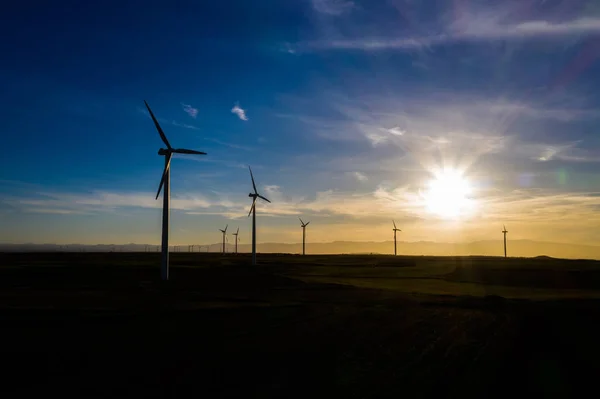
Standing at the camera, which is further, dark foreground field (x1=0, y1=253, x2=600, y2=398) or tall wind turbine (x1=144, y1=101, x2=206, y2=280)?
tall wind turbine (x1=144, y1=101, x2=206, y2=280)

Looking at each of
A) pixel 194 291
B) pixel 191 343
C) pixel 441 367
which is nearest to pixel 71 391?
pixel 191 343

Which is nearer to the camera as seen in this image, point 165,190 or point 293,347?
point 293,347

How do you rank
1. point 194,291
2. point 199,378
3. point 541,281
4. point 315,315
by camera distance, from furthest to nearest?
point 541,281 < point 194,291 < point 315,315 < point 199,378

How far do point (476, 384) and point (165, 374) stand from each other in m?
10.9

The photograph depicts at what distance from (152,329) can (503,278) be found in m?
67.7

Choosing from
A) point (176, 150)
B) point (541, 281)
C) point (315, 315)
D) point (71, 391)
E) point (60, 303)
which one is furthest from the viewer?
point (541, 281)

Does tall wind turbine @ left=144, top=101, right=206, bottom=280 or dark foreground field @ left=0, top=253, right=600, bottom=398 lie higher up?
tall wind turbine @ left=144, top=101, right=206, bottom=280

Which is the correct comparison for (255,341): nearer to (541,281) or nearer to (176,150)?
(176,150)

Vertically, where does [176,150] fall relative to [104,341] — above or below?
above

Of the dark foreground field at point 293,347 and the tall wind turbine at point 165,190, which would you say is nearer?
the dark foreground field at point 293,347

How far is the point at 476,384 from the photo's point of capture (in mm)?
15164

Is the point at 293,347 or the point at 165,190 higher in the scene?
the point at 165,190

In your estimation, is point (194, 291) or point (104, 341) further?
point (194, 291)

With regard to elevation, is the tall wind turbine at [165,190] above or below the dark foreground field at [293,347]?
above
